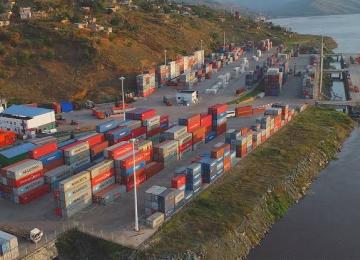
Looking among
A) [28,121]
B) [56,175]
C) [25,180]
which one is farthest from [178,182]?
[28,121]

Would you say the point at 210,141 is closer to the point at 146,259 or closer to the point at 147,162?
the point at 147,162

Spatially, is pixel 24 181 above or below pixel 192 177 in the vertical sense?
above

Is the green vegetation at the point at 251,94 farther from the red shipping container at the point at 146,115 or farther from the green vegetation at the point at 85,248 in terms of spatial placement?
the green vegetation at the point at 85,248

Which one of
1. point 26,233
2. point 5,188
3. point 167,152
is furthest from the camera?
point 167,152

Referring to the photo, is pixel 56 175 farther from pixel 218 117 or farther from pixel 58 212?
pixel 218 117

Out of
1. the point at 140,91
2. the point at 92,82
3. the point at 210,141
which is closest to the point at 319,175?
the point at 210,141

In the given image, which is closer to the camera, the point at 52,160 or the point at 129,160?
the point at 129,160

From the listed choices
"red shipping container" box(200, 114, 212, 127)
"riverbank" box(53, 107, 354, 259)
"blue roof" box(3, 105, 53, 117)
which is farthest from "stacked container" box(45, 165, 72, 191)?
"blue roof" box(3, 105, 53, 117)
